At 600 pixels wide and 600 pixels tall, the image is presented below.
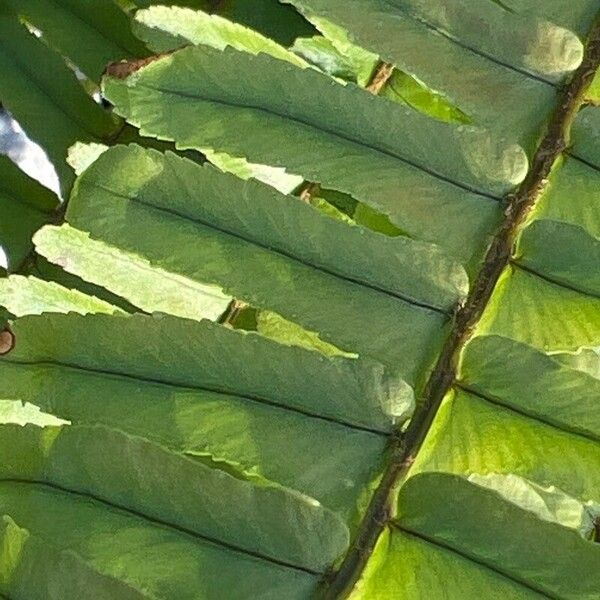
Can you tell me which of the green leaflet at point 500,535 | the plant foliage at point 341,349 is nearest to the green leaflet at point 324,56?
the plant foliage at point 341,349

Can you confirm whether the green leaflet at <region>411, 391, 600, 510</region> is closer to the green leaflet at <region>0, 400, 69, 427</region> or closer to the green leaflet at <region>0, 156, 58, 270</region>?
the green leaflet at <region>0, 400, 69, 427</region>

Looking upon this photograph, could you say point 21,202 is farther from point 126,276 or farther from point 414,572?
point 414,572

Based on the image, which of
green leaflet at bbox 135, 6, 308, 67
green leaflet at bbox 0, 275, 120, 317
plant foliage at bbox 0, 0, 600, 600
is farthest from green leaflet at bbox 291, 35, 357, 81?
green leaflet at bbox 0, 275, 120, 317

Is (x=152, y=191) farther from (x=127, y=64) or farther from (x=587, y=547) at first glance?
(x=587, y=547)

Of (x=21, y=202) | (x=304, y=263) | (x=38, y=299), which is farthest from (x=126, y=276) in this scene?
(x=21, y=202)

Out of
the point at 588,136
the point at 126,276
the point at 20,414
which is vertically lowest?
the point at 20,414

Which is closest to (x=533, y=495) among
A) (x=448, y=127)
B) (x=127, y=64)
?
(x=448, y=127)
